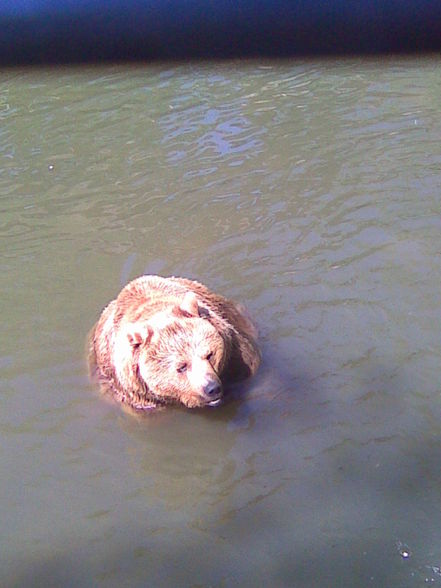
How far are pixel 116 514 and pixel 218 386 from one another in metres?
1.18

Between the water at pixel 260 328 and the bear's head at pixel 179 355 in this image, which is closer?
the water at pixel 260 328

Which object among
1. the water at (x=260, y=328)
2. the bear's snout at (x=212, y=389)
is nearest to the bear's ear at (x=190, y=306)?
the bear's snout at (x=212, y=389)

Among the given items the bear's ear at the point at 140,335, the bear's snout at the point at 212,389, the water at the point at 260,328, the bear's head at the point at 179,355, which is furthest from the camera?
the bear's ear at the point at 140,335

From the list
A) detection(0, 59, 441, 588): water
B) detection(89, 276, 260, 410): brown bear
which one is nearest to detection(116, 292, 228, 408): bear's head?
detection(89, 276, 260, 410): brown bear

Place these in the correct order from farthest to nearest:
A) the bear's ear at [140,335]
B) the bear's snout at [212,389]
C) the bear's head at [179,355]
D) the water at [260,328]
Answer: the bear's ear at [140,335], the bear's head at [179,355], the bear's snout at [212,389], the water at [260,328]

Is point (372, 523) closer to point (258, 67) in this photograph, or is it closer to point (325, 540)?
point (325, 540)

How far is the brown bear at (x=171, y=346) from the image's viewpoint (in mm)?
5699

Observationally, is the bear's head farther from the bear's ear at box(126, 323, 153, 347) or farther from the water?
the water

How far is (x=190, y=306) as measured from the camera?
5883 millimetres

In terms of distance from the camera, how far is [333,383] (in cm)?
621

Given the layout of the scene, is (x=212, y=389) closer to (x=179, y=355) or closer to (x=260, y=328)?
(x=179, y=355)

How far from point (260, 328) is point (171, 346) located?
1.51 metres

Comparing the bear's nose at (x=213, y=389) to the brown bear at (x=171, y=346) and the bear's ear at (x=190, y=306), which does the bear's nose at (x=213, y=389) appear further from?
the bear's ear at (x=190, y=306)

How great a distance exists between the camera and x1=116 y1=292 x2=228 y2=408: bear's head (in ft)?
18.4
